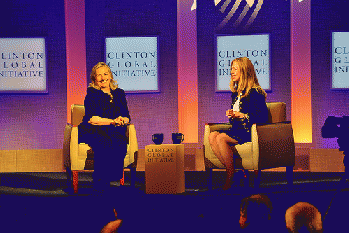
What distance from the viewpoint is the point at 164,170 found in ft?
10.5

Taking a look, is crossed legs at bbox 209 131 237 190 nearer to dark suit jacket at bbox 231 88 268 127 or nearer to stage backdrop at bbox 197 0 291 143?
dark suit jacket at bbox 231 88 268 127

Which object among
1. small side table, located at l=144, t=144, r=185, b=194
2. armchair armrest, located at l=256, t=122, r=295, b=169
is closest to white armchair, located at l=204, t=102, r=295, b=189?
armchair armrest, located at l=256, t=122, r=295, b=169

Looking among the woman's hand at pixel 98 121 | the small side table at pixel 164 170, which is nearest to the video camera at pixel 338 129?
the small side table at pixel 164 170

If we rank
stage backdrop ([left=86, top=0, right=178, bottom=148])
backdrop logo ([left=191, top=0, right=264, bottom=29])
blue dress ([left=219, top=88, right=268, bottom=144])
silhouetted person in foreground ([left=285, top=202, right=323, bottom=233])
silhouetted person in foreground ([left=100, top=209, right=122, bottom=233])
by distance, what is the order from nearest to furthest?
silhouetted person in foreground ([left=285, top=202, right=323, bottom=233]), silhouetted person in foreground ([left=100, top=209, right=122, bottom=233]), blue dress ([left=219, top=88, right=268, bottom=144]), backdrop logo ([left=191, top=0, right=264, bottom=29]), stage backdrop ([left=86, top=0, right=178, bottom=148])

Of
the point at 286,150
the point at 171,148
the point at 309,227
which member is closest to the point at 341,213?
the point at 309,227

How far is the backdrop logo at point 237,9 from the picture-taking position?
491 cm

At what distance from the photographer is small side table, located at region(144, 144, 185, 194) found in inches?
125

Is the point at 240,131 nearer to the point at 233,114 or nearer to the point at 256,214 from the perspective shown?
the point at 233,114

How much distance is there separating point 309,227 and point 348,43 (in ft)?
11.7

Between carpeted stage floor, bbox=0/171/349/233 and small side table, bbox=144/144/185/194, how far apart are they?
0.37 ft

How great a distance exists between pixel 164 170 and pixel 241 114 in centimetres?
85

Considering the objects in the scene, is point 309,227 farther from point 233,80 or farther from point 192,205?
point 233,80

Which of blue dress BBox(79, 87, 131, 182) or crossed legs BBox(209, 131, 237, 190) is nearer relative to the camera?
Result: blue dress BBox(79, 87, 131, 182)

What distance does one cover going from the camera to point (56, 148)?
5070mm
